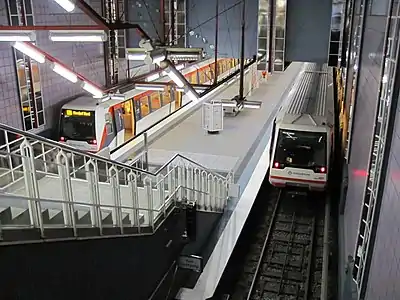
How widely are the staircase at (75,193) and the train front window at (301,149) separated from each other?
2.41m

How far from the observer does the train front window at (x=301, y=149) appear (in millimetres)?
10711

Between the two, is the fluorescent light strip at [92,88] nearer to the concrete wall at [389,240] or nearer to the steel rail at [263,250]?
the steel rail at [263,250]

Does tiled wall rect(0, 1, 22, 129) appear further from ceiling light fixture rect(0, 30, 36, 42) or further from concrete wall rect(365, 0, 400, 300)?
concrete wall rect(365, 0, 400, 300)

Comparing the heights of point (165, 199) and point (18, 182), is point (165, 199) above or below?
below

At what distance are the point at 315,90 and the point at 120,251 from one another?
12.2m

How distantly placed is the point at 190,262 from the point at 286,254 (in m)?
2.20

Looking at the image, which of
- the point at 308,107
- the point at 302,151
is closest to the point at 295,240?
the point at 302,151

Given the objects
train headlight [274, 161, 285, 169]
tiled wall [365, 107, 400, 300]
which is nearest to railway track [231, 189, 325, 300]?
train headlight [274, 161, 285, 169]

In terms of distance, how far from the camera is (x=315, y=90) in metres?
16.1

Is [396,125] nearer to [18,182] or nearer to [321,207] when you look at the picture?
[18,182]

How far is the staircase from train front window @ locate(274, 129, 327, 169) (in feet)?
7.91

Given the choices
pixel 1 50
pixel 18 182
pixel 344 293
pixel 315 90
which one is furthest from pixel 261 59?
pixel 18 182

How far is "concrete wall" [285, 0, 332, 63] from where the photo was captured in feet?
40.9

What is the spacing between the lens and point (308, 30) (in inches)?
502
